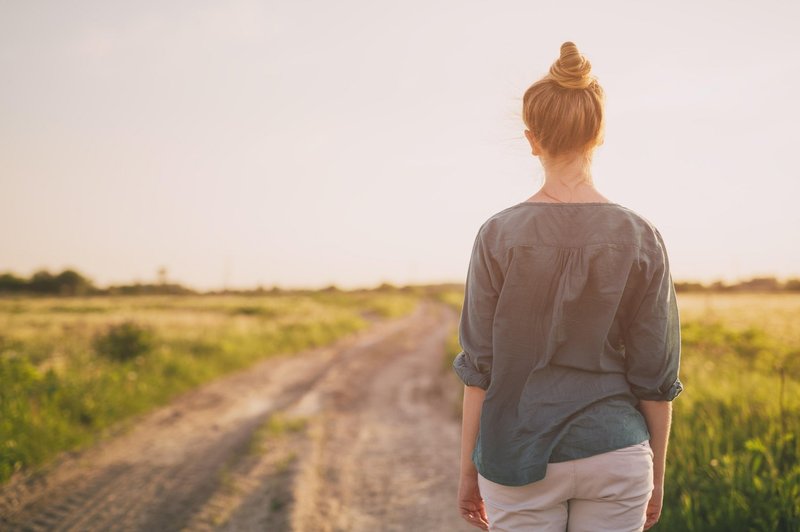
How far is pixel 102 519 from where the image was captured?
4.88 meters

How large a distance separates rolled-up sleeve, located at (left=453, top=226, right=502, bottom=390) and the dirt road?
138 inches

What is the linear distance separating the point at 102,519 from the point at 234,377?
25.0 feet

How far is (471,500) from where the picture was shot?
1.98 metres

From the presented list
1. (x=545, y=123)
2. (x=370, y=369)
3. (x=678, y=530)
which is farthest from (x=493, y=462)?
(x=370, y=369)

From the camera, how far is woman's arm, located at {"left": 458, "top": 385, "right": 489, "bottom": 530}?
6.13ft

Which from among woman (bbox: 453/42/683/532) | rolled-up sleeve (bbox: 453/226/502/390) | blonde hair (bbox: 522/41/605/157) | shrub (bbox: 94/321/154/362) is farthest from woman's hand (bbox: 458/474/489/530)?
shrub (bbox: 94/321/154/362)

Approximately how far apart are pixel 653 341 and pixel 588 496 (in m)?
0.50

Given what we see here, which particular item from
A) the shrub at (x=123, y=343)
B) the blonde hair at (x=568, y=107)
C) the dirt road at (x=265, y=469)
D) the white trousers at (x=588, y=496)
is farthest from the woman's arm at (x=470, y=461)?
the shrub at (x=123, y=343)

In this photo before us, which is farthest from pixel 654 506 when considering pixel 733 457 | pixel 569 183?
pixel 733 457

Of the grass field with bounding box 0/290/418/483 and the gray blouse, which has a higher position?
the gray blouse

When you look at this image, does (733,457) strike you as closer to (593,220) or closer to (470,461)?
(470,461)

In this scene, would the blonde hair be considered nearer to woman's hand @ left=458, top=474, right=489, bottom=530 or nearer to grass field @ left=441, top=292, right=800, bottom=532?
woman's hand @ left=458, top=474, right=489, bottom=530

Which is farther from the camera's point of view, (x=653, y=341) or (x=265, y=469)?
(x=265, y=469)

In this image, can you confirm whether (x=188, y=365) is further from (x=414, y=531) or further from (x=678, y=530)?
(x=678, y=530)
